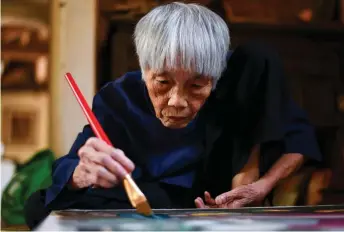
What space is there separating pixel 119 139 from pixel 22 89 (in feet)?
0.47

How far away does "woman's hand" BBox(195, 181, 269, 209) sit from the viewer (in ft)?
2.16

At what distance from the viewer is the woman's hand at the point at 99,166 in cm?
57

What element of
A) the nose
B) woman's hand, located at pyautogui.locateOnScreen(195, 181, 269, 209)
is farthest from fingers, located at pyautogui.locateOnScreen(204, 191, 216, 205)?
the nose

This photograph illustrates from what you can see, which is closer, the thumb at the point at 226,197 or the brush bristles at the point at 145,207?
the brush bristles at the point at 145,207

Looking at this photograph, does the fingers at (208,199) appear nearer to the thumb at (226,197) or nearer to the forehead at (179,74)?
the thumb at (226,197)

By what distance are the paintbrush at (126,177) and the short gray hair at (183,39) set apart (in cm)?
9

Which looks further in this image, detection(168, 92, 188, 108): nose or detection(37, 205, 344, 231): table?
detection(168, 92, 188, 108): nose

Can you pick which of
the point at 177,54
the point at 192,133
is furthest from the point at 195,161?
the point at 177,54

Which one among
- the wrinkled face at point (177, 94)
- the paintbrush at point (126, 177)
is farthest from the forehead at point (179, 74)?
the paintbrush at point (126, 177)

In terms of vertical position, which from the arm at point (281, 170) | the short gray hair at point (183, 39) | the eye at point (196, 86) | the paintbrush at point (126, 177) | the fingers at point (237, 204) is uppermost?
the short gray hair at point (183, 39)

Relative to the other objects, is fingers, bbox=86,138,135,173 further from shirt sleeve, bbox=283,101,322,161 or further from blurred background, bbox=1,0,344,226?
shirt sleeve, bbox=283,101,322,161

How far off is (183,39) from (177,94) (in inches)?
2.6

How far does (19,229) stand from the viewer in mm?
644

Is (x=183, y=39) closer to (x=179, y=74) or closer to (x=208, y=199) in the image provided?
(x=179, y=74)
